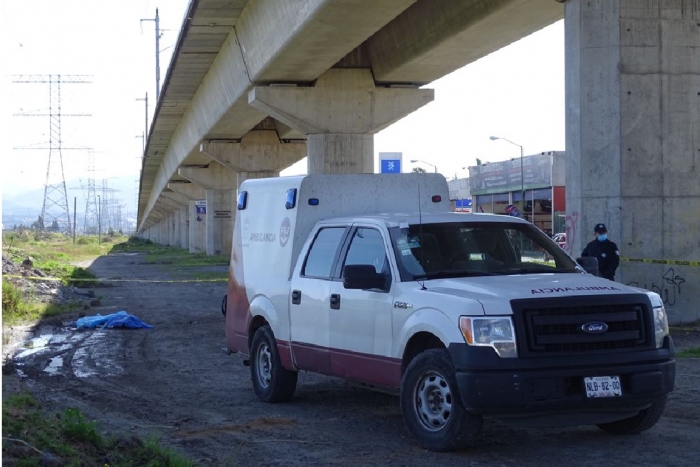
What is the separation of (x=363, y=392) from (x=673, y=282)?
7761 millimetres

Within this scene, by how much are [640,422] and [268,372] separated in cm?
405

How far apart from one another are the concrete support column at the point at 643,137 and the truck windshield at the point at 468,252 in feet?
25.9

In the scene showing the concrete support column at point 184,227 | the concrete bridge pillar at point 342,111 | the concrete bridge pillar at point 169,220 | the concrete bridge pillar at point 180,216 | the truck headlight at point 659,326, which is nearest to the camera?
the truck headlight at point 659,326

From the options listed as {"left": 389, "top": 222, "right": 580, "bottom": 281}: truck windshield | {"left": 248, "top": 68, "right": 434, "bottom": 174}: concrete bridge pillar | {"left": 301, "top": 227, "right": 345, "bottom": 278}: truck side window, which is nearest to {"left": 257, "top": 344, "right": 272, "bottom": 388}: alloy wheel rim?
{"left": 301, "top": 227, "right": 345, "bottom": 278}: truck side window

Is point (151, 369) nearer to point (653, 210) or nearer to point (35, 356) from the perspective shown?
point (35, 356)

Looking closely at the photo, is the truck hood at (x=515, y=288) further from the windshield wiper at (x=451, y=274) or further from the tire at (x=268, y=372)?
the tire at (x=268, y=372)

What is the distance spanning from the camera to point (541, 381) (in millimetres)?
7422

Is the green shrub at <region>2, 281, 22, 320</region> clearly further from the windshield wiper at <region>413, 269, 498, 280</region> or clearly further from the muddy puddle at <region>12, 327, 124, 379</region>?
the windshield wiper at <region>413, 269, 498, 280</region>

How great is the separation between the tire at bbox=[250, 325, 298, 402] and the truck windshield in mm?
2249

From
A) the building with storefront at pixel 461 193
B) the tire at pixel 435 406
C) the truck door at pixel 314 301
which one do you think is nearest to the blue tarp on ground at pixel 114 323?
the truck door at pixel 314 301

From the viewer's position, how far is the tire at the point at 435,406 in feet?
25.1

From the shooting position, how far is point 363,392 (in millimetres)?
11258

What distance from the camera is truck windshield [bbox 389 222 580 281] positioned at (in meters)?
8.77

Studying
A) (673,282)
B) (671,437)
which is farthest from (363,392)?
(673,282)
